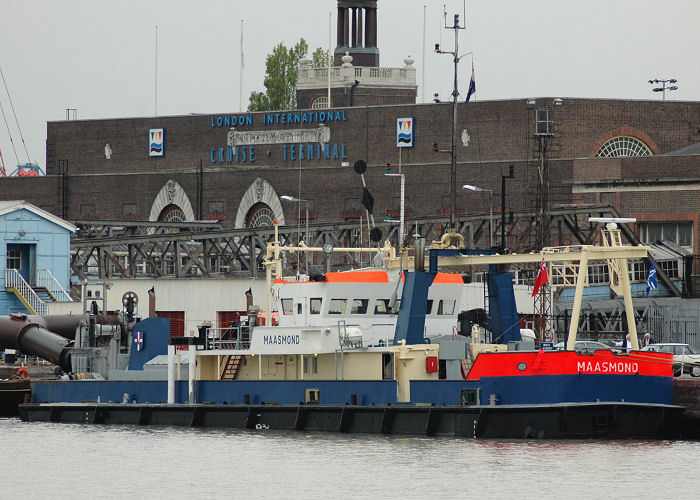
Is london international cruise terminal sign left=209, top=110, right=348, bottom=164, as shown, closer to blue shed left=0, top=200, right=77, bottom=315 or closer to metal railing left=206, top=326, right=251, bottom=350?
blue shed left=0, top=200, right=77, bottom=315

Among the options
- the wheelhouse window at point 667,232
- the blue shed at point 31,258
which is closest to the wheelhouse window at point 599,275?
the wheelhouse window at point 667,232

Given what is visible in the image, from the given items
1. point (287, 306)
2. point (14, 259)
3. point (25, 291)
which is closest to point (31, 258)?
point (14, 259)

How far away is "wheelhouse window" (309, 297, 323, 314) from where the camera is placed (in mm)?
43719

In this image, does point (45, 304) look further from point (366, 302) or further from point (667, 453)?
Answer: point (667, 453)

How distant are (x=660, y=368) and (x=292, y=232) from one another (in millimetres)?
41746

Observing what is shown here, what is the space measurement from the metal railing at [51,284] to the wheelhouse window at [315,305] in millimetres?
29532

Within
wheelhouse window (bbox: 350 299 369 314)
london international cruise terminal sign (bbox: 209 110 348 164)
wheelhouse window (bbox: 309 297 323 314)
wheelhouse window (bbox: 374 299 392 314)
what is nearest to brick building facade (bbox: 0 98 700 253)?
london international cruise terminal sign (bbox: 209 110 348 164)

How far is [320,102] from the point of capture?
109938mm

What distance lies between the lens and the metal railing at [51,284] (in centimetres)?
7088

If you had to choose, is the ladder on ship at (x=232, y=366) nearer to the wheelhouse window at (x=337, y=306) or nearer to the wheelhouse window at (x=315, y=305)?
the wheelhouse window at (x=315, y=305)

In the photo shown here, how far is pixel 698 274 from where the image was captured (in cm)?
7506

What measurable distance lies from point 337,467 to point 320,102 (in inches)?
2967

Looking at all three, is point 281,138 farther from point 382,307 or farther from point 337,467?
point 337,467

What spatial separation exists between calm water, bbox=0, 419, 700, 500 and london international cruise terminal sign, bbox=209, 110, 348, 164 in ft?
169
